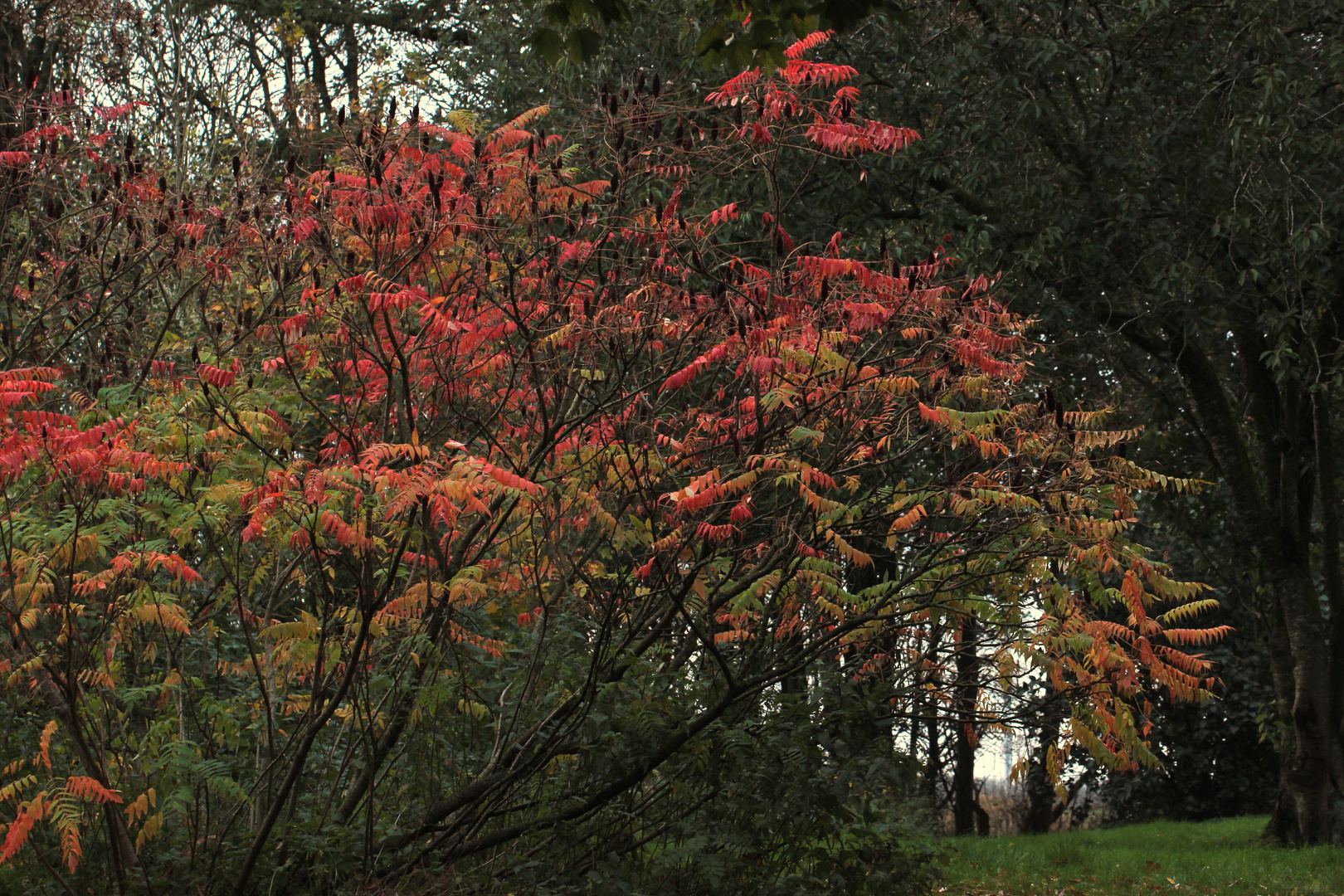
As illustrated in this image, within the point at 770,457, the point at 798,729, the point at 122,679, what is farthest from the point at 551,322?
the point at 122,679

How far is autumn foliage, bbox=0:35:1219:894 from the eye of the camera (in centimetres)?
570

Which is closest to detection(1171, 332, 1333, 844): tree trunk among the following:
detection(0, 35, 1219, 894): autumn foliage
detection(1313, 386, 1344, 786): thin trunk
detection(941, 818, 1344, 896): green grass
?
detection(1313, 386, 1344, 786): thin trunk

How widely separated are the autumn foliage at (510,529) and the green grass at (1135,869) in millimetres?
4012

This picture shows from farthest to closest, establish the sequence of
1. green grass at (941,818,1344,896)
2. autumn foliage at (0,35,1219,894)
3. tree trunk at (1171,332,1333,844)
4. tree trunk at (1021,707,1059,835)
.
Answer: tree trunk at (1021,707,1059,835) < tree trunk at (1171,332,1333,844) < green grass at (941,818,1344,896) < autumn foliage at (0,35,1219,894)

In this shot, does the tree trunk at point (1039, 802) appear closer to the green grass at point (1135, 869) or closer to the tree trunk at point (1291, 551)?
the green grass at point (1135, 869)

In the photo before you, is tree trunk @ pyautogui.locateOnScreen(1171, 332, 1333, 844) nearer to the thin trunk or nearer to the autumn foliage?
the thin trunk

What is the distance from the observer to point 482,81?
1786 cm

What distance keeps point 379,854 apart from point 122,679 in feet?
7.51

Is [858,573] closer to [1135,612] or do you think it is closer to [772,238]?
[1135,612]

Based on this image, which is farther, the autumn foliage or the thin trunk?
the thin trunk

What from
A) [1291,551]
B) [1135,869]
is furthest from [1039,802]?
[1135,869]

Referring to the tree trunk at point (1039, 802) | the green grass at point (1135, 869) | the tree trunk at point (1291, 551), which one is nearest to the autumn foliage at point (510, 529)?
the green grass at point (1135, 869)

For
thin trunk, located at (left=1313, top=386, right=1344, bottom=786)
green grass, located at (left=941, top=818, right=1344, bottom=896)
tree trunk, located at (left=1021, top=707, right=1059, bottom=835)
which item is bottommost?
tree trunk, located at (left=1021, top=707, right=1059, bottom=835)

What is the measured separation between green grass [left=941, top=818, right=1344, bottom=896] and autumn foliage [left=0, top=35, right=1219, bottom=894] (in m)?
4.01
